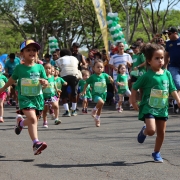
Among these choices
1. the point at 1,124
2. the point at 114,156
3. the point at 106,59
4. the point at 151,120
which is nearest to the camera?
the point at 151,120

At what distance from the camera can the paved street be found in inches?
246

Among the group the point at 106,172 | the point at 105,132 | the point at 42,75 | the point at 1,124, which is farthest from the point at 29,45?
the point at 1,124

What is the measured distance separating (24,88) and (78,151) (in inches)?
47.2

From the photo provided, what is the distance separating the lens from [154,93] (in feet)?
22.8

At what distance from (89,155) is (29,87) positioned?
1259mm

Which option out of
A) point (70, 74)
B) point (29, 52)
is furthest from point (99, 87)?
point (29, 52)

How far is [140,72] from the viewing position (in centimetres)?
1567

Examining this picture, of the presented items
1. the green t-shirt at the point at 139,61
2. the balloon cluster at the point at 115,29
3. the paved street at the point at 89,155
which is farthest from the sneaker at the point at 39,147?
the balloon cluster at the point at 115,29

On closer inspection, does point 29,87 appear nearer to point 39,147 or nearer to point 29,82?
point 29,82

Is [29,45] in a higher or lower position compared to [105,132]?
higher

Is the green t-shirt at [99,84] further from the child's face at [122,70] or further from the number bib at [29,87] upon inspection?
the number bib at [29,87]

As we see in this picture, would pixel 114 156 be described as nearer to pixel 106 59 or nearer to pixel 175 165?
pixel 175 165

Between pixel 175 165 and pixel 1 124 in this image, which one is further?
pixel 1 124

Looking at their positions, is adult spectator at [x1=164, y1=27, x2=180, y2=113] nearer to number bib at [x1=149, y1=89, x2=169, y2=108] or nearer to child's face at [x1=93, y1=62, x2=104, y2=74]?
child's face at [x1=93, y1=62, x2=104, y2=74]
